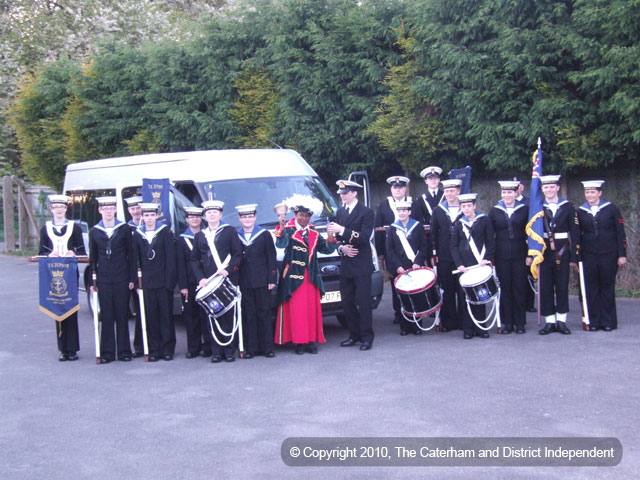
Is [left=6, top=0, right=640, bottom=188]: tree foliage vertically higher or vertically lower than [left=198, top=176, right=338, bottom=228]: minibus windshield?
higher

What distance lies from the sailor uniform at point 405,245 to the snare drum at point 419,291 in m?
0.24

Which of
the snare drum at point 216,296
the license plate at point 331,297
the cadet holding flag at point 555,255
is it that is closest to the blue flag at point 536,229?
the cadet holding flag at point 555,255

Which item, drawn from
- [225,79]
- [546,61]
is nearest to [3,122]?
[225,79]

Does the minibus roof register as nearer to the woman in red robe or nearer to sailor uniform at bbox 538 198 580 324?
the woman in red robe

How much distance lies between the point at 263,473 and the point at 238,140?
13.0 meters

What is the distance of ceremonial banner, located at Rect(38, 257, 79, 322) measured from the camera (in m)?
9.45

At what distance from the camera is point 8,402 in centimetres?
773

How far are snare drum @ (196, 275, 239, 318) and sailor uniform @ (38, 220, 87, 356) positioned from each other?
1.76m

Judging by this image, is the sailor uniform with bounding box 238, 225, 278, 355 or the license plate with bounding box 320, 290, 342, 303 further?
the license plate with bounding box 320, 290, 342, 303

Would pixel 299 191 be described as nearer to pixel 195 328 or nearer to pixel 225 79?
pixel 195 328

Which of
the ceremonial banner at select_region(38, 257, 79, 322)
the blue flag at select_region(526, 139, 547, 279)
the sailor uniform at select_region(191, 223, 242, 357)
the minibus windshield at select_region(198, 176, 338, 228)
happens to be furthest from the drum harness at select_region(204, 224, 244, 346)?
the blue flag at select_region(526, 139, 547, 279)

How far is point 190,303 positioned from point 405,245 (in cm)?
291

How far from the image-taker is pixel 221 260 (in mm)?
9242

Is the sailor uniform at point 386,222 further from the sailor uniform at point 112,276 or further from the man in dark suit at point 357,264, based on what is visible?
the sailor uniform at point 112,276
